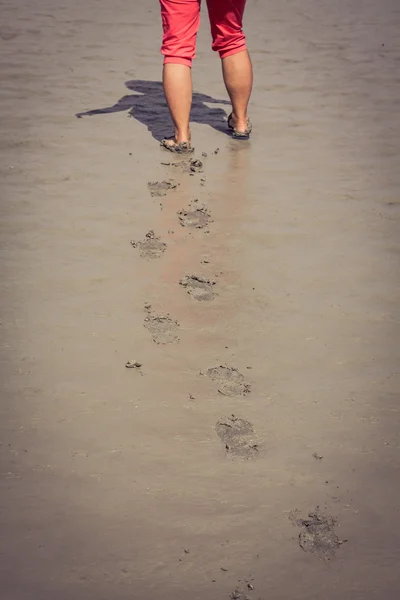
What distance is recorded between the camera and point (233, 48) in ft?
17.2

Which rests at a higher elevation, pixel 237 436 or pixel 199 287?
pixel 199 287

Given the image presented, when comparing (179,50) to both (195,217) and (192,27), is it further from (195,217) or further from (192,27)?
(195,217)

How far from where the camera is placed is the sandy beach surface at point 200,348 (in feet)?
8.11

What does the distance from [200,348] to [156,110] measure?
122 inches

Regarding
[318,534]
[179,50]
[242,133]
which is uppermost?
[179,50]

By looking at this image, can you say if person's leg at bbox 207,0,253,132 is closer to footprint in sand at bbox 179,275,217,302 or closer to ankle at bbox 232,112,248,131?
ankle at bbox 232,112,248,131

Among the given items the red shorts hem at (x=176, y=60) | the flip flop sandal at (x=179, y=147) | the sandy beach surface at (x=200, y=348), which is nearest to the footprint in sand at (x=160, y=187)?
the sandy beach surface at (x=200, y=348)

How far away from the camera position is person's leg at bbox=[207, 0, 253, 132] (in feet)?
16.8

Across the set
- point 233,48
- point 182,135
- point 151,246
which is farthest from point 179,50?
point 151,246

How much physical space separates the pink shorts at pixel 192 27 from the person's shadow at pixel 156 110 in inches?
24.8

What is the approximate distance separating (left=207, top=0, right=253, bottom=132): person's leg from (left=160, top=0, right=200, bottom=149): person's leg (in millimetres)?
174

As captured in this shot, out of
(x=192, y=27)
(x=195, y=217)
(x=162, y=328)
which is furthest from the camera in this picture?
(x=192, y=27)

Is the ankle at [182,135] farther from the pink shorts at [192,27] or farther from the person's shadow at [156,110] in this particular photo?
the pink shorts at [192,27]

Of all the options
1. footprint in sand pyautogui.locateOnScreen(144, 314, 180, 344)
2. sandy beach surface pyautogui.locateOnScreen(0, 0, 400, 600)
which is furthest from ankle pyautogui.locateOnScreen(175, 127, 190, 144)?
footprint in sand pyautogui.locateOnScreen(144, 314, 180, 344)
